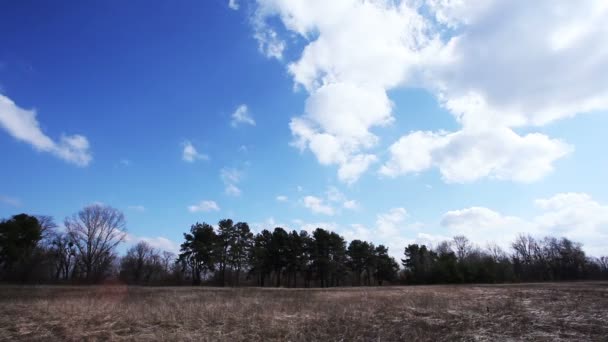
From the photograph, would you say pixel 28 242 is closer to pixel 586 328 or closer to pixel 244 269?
pixel 244 269

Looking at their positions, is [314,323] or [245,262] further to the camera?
[245,262]

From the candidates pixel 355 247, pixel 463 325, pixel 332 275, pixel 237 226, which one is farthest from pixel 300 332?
pixel 355 247

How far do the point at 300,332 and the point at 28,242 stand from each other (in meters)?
57.9

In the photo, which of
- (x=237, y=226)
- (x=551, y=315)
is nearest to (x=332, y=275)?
(x=237, y=226)

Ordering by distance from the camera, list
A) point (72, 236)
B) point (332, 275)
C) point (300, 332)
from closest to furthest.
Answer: point (300, 332), point (72, 236), point (332, 275)

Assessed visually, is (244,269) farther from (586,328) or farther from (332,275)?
(586,328)

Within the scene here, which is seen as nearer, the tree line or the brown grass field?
the brown grass field

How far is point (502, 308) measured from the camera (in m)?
14.8

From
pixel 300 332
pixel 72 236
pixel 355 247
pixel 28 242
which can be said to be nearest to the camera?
pixel 300 332

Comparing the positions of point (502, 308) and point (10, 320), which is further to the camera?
point (502, 308)

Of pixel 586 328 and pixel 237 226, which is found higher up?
pixel 237 226

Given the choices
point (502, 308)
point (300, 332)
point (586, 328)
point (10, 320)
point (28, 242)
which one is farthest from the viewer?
point (28, 242)

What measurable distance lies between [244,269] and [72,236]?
116 ft

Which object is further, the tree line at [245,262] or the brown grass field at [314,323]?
the tree line at [245,262]
